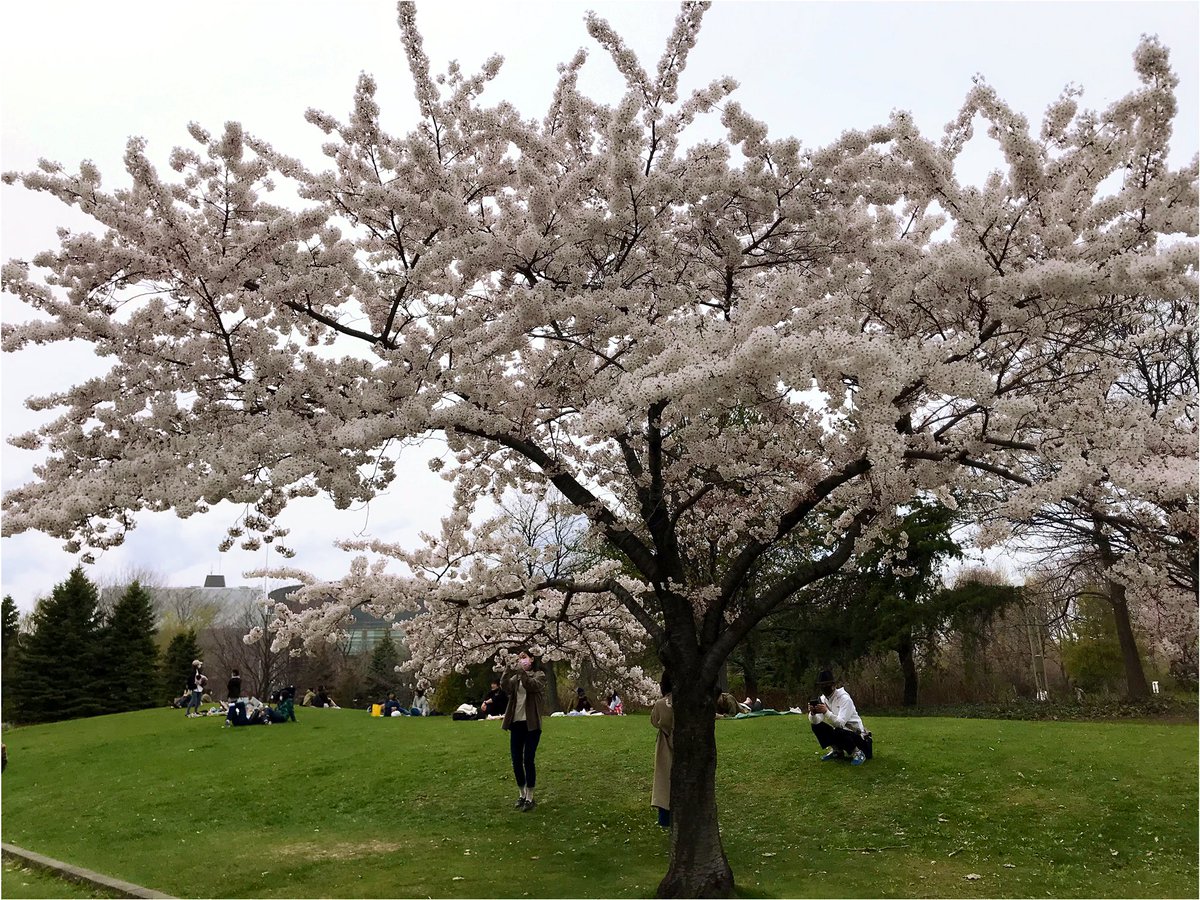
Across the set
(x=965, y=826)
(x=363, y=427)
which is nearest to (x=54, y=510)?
(x=363, y=427)

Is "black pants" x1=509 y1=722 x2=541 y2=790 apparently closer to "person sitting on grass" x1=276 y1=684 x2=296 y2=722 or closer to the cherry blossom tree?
the cherry blossom tree

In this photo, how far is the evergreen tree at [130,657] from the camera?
1412 inches

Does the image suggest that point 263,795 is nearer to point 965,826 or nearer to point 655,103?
point 965,826

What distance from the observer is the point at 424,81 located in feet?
23.5

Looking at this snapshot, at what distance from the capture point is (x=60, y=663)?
34812mm

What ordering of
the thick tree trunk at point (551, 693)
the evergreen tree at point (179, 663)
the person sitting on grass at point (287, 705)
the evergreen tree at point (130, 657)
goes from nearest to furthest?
the person sitting on grass at point (287, 705), the thick tree trunk at point (551, 693), the evergreen tree at point (130, 657), the evergreen tree at point (179, 663)

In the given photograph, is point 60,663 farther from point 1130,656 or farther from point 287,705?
point 1130,656

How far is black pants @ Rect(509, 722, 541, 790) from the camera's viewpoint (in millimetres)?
10281

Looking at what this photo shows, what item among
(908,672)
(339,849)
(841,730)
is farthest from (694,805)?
(908,672)

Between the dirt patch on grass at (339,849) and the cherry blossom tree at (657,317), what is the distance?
3246 millimetres

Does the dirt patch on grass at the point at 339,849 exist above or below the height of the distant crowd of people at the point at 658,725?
below

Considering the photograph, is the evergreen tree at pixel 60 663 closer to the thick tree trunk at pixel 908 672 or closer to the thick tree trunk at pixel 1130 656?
the thick tree trunk at pixel 908 672

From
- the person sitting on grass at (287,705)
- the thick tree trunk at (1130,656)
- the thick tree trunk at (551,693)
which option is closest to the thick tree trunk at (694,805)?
the person sitting on grass at (287,705)

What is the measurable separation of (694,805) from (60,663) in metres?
36.5
